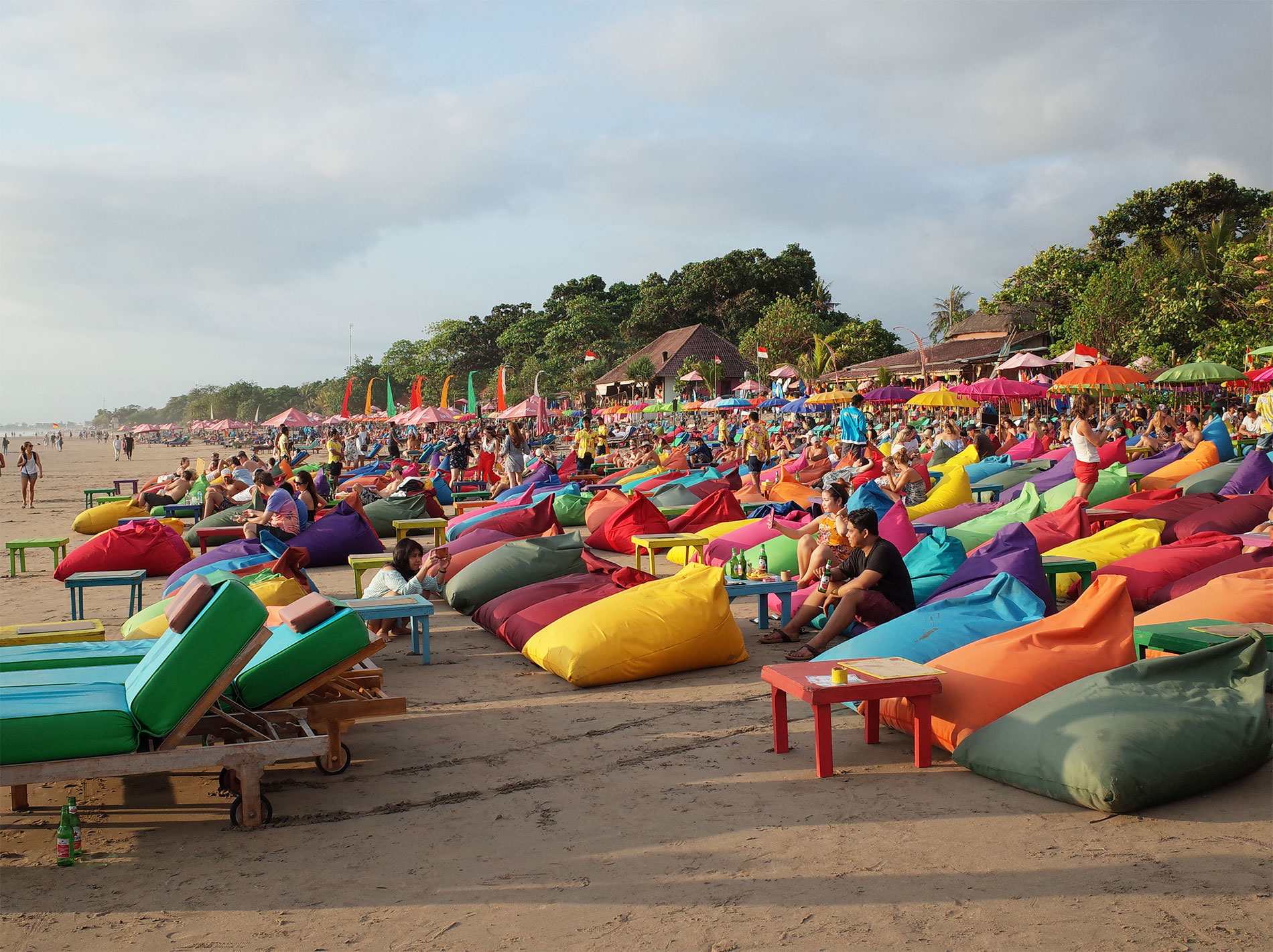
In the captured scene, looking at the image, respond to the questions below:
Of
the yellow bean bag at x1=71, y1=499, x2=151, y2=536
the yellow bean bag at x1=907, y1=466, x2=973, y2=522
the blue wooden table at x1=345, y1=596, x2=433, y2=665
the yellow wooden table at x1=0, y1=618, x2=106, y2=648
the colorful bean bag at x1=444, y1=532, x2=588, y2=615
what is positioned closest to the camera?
the yellow wooden table at x1=0, y1=618, x2=106, y2=648

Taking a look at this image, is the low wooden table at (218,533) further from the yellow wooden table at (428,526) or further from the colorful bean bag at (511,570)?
the colorful bean bag at (511,570)

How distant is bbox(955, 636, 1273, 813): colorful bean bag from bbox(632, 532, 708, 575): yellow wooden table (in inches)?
191

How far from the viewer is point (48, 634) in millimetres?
5352

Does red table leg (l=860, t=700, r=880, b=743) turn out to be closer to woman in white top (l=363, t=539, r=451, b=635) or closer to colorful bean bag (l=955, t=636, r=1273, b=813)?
colorful bean bag (l=955, t=636, r=1273, b=813)

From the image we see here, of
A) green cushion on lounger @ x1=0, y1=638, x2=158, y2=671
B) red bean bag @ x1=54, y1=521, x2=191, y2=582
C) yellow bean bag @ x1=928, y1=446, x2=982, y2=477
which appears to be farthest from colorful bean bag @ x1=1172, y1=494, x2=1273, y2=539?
red bean bag @ x1=54, y1=521, x2=191, y2=582

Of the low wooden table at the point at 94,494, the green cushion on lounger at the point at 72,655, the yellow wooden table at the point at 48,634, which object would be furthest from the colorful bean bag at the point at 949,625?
the low wooden table at the point at 94,494

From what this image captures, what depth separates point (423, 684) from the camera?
578cm

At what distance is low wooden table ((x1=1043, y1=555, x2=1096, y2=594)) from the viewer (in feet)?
21.6

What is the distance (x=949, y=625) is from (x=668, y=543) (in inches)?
162

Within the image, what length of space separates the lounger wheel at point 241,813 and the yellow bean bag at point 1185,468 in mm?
9620

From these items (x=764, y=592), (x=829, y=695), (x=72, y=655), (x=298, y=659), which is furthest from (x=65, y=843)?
(x=764, y=592)

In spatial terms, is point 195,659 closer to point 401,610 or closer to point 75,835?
point 75,835

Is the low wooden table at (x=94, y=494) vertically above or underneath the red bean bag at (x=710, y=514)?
above

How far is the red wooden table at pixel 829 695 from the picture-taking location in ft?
13.0
